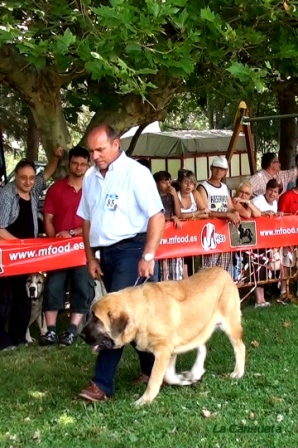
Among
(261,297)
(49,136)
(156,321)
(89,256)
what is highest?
(49,136)

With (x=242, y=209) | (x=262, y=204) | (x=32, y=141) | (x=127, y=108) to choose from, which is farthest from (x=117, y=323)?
(x=32, y=141)

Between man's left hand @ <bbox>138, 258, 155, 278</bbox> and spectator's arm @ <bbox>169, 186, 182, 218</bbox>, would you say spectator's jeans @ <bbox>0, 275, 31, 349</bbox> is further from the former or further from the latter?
man's left hand @ <bbox>138, 258, 155, 278</bbox>

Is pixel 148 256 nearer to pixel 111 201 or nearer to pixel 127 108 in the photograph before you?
pixel 111 201

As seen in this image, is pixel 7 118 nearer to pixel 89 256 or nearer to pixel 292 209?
pixel 292 209

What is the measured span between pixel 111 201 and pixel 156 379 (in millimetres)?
1434

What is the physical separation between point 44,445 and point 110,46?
11.8 ft

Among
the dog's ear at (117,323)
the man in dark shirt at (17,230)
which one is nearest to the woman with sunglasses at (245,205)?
the man in dark shirt at (17,230)

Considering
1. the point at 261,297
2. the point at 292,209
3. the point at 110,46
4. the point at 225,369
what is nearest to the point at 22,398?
the point at 225,369

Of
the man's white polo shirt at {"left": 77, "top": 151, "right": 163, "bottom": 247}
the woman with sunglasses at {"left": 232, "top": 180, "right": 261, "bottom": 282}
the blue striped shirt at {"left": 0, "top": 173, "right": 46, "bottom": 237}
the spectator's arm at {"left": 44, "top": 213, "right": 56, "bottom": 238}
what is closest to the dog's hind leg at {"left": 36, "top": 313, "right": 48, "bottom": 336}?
the spectator's arm at {"left": 44, "top": 213, "right": 56, "bottom": 238}

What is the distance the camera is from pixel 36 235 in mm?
8523

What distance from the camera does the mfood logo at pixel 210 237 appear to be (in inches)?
382

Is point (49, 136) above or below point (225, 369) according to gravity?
above

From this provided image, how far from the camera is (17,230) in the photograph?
8.30 m

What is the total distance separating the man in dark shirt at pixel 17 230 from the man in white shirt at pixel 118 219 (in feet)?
7.31
